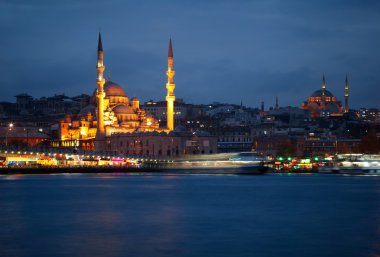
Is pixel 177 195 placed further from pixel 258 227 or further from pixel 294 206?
pixel 258 227

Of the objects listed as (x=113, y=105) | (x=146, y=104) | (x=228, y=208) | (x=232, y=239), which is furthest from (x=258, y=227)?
(x=146, y=104)

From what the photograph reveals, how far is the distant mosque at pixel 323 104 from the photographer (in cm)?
17343

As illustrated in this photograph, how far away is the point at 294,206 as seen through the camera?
44219 millimetres

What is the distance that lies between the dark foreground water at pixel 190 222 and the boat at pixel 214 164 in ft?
86.7

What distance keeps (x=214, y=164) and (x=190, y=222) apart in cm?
5071

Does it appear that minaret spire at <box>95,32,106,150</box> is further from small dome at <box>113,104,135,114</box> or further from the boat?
the boat

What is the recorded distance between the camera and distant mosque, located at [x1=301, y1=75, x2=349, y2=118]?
569 feet

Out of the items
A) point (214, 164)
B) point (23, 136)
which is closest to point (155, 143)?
point (214, 164)

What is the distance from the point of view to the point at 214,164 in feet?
288

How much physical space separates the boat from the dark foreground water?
26.4 metres

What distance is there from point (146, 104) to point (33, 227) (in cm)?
13411

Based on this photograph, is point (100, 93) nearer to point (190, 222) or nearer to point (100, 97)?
point (100, 97)

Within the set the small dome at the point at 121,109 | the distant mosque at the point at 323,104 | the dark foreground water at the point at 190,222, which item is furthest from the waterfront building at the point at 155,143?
the distant mosque at the point at 323,104

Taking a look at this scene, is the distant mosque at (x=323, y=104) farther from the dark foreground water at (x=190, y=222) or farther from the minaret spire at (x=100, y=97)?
the dark foreground water at (x=190, y=222)
